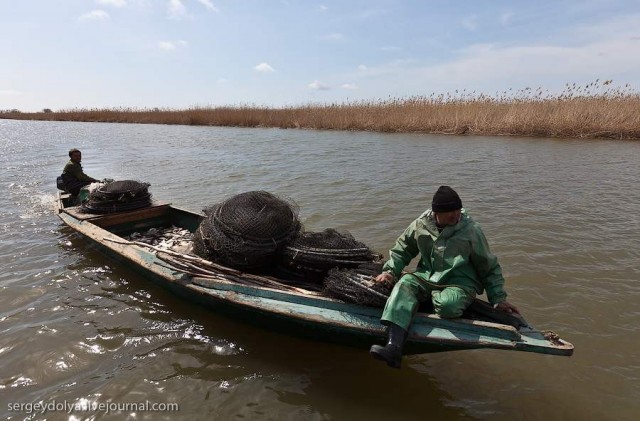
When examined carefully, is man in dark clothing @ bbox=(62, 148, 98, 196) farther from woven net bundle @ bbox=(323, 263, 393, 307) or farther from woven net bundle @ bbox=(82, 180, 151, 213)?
woven net bundle @ bbox=(323, 263, 393, 307)

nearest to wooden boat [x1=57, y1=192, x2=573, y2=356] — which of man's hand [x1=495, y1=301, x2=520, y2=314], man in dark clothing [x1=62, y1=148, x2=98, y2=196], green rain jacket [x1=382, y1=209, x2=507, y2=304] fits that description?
man's hand [x1=495, y1=301, x2=520, y2=314]

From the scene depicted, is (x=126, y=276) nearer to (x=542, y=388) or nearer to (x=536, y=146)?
(x=542, y=388)

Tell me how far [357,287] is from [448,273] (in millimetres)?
737

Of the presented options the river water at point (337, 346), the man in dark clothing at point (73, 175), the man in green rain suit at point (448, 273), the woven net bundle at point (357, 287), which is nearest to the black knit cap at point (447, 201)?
the man in green rain suit at point (448, 273)

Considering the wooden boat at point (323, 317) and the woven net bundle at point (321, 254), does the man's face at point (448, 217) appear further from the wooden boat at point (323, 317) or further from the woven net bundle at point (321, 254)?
the woven net bundle at point (321, 254)

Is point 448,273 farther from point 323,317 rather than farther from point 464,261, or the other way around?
point 323,317

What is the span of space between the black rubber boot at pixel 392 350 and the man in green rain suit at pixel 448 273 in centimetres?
3

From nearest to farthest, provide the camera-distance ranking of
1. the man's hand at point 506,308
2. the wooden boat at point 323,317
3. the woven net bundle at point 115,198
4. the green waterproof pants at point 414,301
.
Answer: the wooden boat at point 323,317 → the green waterproof pants at point 414,301 → the man's hand at point 506,308 → the woven net bundle at point 115,198

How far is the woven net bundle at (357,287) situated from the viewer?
3.14m

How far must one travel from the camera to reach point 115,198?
6367 mm

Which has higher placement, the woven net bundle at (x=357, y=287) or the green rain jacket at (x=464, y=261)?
the green rain jacket at (x=464, y=261)

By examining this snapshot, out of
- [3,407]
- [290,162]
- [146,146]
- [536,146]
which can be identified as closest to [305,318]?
[3,407]

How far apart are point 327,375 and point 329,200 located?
585cm

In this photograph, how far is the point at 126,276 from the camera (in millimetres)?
5293
